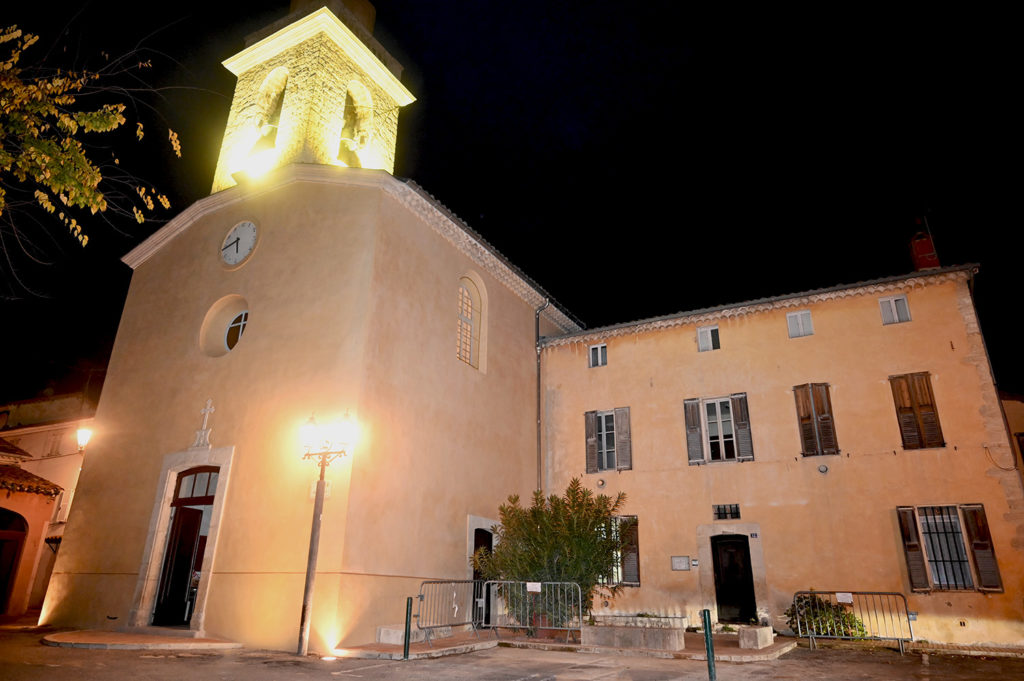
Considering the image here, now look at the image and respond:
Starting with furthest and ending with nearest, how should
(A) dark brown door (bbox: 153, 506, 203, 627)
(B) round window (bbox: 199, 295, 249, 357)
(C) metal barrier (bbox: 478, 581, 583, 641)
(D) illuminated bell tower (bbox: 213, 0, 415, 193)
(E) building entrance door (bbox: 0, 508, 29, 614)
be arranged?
1. (E) building entrance door (bbox: 0, 508, 29, 614)
2. (D) illuminated bell tower (bbox: 213, 0, 415, 193)
3. (B) round window (bbox: 199, 295, 249, 357)
4. (A) dark brown door (bbox: 153, 506, 203, 627)
5. (C) metal barrier (bbox: 478, 581, 583, 641)

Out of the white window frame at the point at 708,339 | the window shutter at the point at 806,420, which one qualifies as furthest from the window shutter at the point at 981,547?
the white window frame at the point at 708,339

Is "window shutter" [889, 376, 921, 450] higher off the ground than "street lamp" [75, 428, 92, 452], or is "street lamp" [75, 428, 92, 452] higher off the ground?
"window shutter" [889, 376, 921, 450]

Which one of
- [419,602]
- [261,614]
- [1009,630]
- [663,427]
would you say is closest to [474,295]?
[663,427]

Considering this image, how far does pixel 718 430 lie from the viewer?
15383 millimetres

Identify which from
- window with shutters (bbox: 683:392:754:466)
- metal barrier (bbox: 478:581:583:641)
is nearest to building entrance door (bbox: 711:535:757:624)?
window with shutters (bbox: 683:392:754:466)

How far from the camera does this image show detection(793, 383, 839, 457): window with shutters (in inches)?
558

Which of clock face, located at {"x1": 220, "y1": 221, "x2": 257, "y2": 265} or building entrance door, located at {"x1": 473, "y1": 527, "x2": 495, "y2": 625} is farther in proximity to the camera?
clock face, located at {"x1": 220, "y1": 221, "x2": 257, "y2": 265}

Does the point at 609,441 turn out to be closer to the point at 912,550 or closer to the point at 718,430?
the point at 718,430

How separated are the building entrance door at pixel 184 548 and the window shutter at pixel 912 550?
562 inches

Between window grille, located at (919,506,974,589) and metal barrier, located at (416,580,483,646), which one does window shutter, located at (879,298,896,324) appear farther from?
metal barrier, located at (416,580,483,646)

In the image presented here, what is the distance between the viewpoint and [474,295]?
53.1 feet

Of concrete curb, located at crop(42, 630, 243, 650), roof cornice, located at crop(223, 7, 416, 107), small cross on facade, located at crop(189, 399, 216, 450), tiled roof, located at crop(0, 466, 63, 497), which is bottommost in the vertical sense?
concrete curb, located at crop(42, 630, 243, 650)

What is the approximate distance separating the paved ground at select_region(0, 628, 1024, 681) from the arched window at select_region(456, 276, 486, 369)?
707 centimetres

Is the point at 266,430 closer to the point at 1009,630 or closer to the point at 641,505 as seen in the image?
the point at 641,505
